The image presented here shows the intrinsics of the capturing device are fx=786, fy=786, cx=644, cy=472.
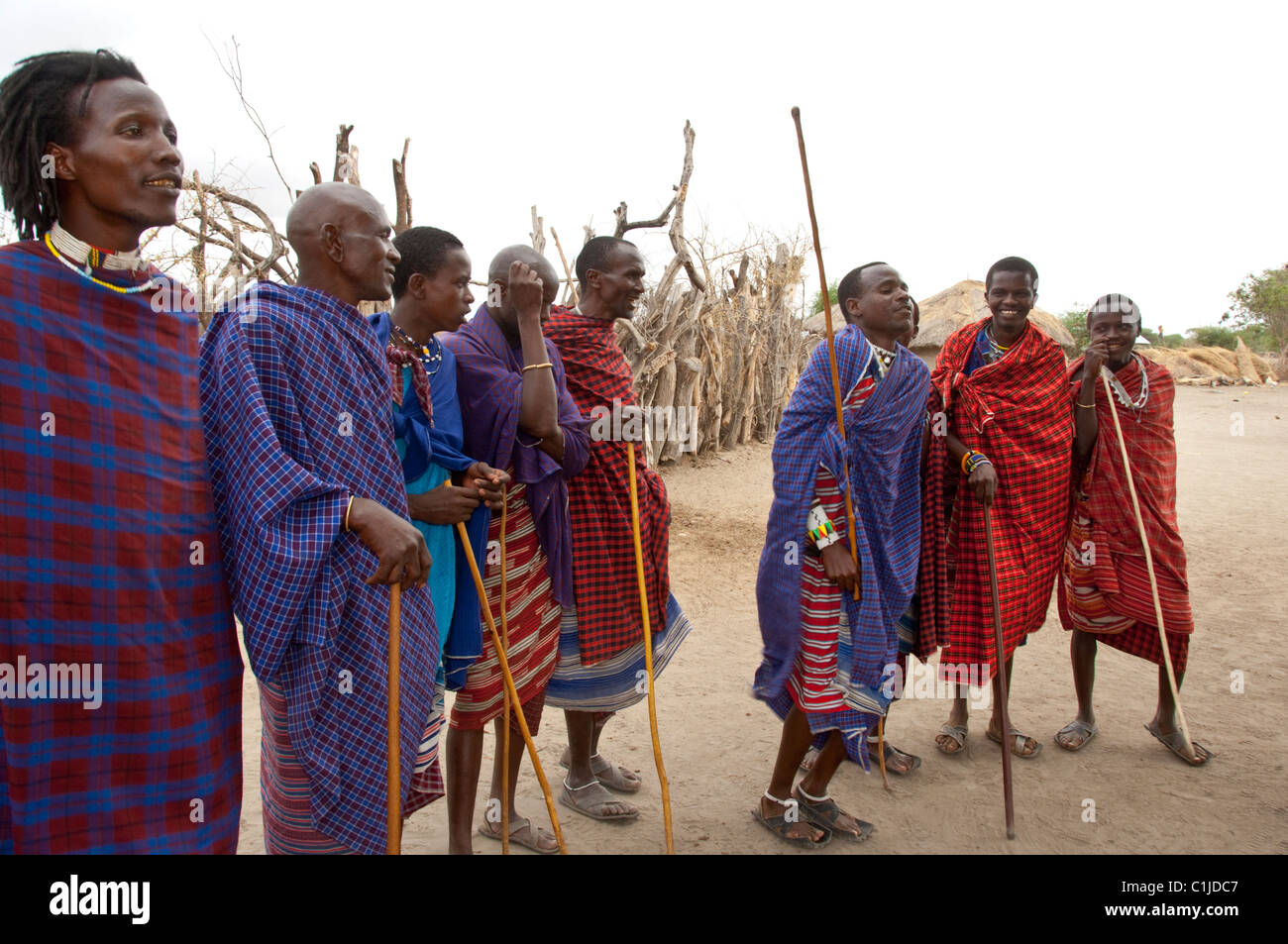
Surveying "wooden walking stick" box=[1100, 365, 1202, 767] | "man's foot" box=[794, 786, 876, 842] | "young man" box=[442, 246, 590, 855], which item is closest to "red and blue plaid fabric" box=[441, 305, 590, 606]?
"young man" box=[442, 246, 590, 855]

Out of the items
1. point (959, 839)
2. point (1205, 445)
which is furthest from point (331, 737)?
point (1205, 445)

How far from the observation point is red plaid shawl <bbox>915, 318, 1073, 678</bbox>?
3330 mm

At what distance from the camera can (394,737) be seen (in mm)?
1732

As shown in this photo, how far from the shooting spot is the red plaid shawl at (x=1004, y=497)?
333 centimetres

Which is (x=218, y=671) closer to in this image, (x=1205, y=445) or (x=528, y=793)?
(x=528, y=793)

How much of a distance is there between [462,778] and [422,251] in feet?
5.53

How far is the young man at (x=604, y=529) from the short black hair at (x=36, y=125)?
5.21ft

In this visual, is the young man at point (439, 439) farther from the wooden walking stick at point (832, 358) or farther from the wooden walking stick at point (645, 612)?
the wooden walking stick at point (832, 358)

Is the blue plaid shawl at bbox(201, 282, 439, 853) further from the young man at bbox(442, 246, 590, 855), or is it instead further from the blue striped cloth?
the blue striped cloth

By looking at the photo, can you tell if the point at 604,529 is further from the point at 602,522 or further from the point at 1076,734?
the point at 1076,734

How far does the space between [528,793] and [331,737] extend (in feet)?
5.60

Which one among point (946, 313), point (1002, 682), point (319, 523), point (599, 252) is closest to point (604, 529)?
point (599, 252)

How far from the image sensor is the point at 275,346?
177 centimetres

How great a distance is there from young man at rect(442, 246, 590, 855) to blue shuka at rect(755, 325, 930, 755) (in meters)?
0.76
